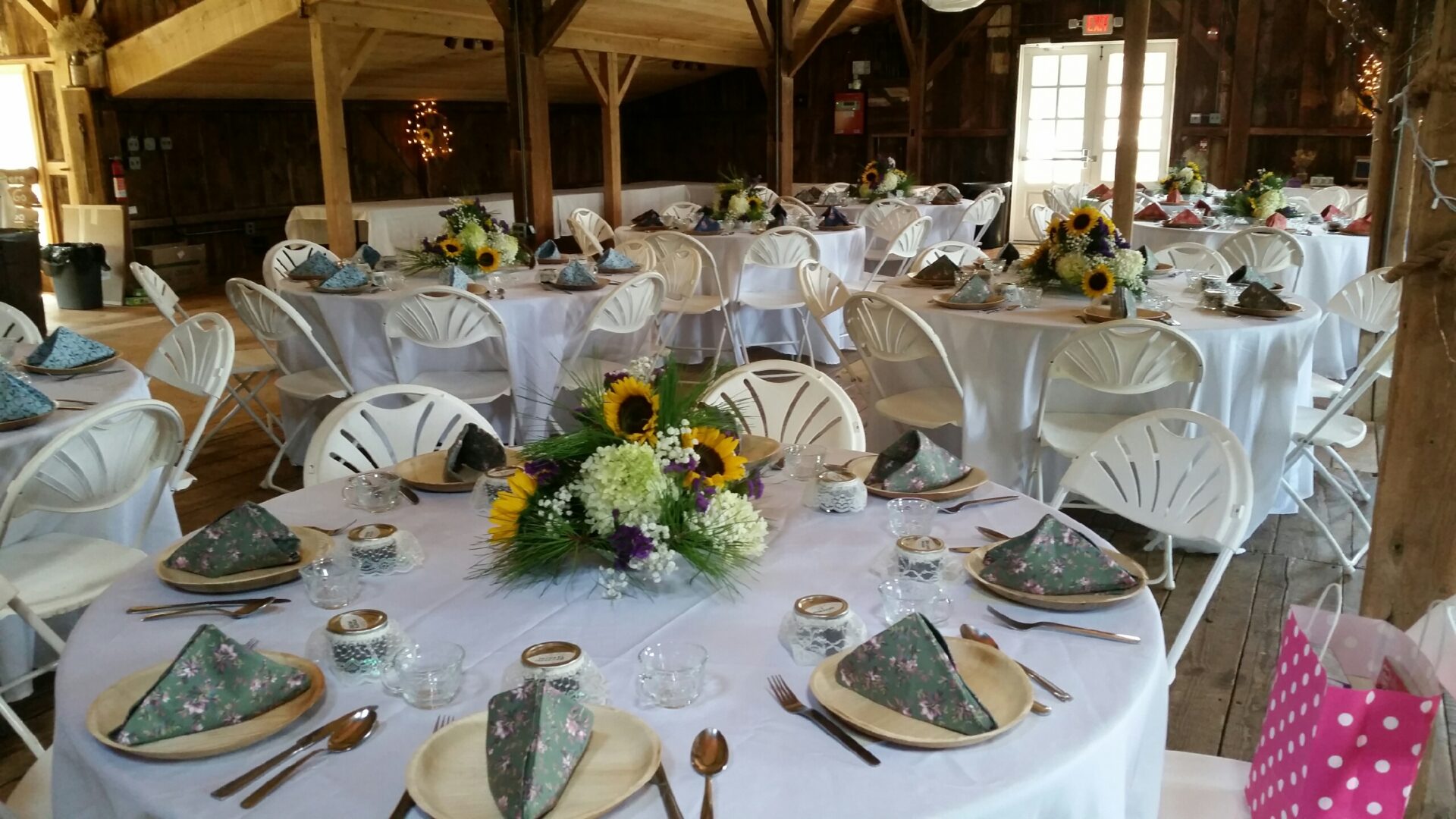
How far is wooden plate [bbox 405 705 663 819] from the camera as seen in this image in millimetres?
1225

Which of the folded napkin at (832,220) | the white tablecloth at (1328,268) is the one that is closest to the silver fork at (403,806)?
the white tablecloth at (1328,268)

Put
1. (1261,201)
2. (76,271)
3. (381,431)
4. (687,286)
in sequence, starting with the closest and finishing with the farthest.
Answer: (381,431)
(687,286)
(1261,201)
(76,271)

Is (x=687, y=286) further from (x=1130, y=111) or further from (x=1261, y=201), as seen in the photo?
(x=1261, y=201)

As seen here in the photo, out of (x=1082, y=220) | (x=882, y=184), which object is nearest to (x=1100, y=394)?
(x=1082, y=220)

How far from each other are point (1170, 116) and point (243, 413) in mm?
10220

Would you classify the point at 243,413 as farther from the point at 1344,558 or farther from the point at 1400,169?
the point at 1400,169

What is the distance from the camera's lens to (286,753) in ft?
4.36

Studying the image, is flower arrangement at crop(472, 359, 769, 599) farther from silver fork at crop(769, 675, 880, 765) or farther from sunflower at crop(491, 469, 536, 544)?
silver fork at crop(769, 675, 880, 765)

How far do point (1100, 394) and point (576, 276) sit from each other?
227 cm

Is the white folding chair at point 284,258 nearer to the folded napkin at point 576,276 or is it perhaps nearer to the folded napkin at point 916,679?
the folded napkin at point 576,276

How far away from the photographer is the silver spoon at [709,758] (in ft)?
4.07

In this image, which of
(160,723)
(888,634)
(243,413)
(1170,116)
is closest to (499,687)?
(160,723)

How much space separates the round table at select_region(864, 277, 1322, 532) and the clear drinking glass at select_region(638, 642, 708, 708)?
259cm

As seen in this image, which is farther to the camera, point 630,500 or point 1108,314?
point 1108,314
